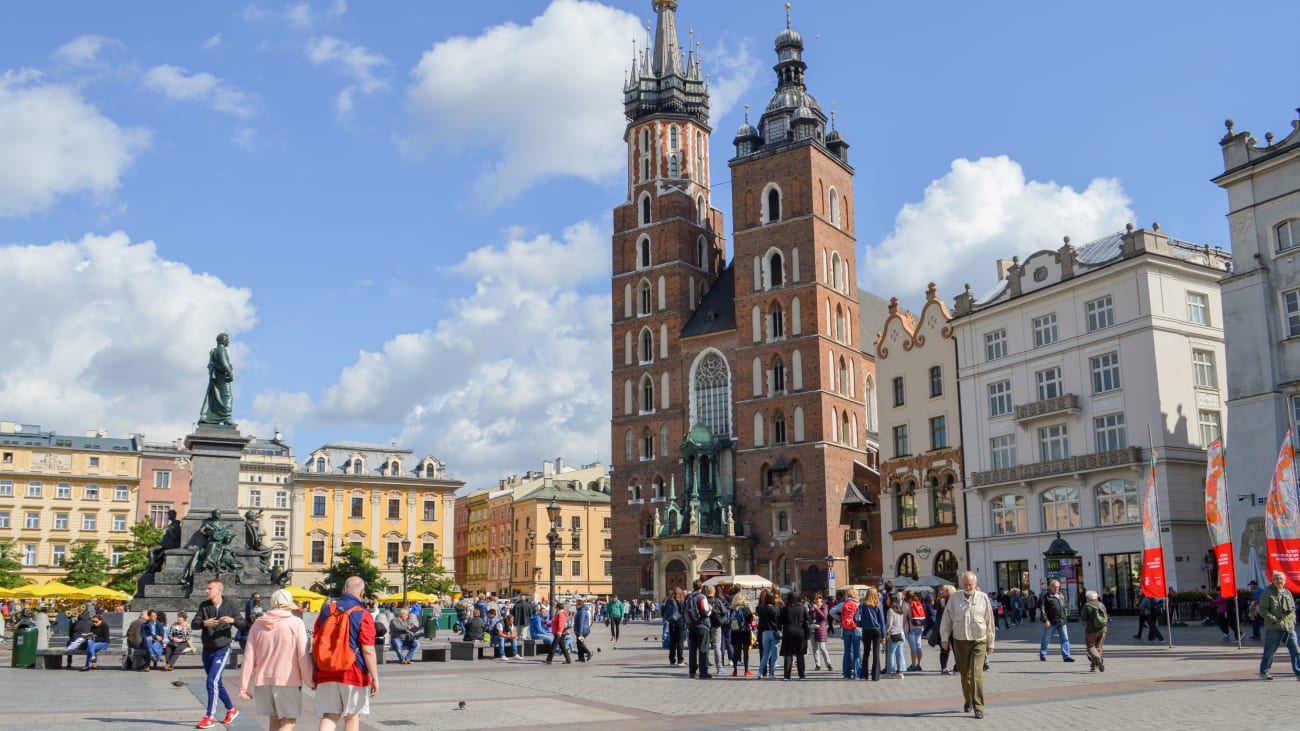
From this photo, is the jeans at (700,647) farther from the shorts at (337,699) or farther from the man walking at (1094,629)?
the shorts at (337,699)

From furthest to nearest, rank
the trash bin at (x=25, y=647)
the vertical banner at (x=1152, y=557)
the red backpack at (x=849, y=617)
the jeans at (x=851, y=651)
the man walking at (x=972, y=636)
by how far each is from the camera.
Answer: the vertical banner at (x=1152, y=557) < the trash bin at (x=25, y=647) < the jeans at (x=851, y=651) < the red backpack at (x=849, y=617) < the man walking at (x=972, y=636)

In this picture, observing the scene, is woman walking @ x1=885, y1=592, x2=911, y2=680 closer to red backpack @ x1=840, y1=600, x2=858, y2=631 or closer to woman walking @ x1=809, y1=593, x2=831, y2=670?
red backpack @ x1=840, y1=600, x2=858, y2=631

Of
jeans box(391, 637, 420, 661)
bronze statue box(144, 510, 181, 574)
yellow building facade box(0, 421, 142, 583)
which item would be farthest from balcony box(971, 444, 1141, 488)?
yellow building facade box(0, 421, 142, 583)

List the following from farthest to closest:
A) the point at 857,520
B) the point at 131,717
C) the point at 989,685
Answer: the point at 857,520, the point at 989,685, the point at 131,717

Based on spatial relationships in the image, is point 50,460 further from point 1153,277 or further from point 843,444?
point 1153,277

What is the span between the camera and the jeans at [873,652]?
60.1 feet

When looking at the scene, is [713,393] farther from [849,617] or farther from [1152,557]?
[849,617]

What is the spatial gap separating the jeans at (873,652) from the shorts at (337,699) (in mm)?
10974

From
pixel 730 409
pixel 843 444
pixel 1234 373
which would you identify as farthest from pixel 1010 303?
pixel 730 409

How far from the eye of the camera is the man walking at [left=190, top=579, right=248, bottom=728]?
12.6 meters

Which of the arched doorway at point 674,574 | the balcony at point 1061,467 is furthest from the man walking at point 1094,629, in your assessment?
the arched doorway at point 674,574

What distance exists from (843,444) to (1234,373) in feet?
100

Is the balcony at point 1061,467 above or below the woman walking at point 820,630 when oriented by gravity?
above

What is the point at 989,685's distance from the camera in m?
16.9
